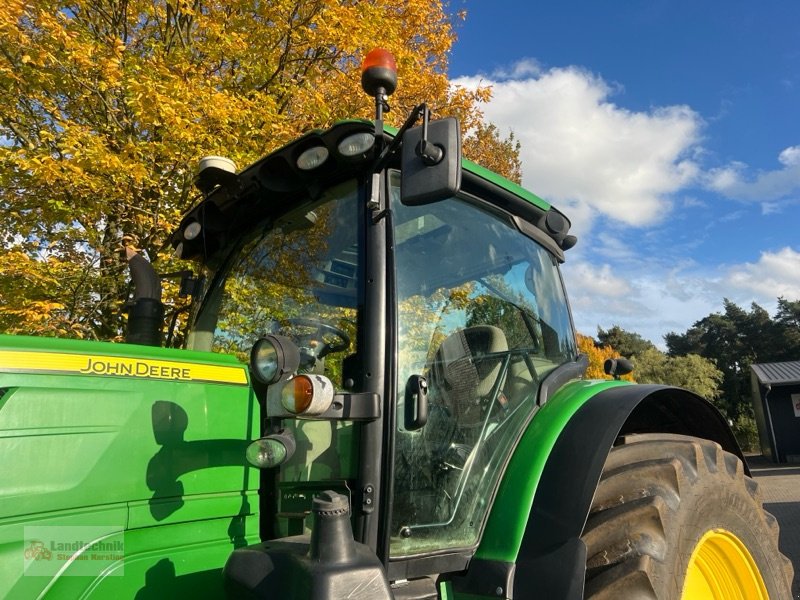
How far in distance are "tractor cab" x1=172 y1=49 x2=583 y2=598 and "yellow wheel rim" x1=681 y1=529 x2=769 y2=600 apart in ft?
2.94

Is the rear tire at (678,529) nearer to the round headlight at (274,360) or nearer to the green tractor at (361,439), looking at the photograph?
the green tractor at (361,439)

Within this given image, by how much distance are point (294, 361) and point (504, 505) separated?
2.99 feet

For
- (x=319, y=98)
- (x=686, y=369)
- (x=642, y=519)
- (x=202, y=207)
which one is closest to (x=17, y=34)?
(x=319, y=98)

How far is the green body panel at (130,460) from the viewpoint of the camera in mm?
1637

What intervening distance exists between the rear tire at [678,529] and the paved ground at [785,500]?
277 cm

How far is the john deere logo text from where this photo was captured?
6.06 feet

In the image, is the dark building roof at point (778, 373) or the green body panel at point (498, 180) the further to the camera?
the dark building roof at point (778, 373)

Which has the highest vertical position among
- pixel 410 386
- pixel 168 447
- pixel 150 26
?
pixel 150 26

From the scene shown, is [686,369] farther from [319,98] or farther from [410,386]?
[410,386]

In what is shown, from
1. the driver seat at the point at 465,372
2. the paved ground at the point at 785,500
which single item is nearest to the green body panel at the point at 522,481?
the driver seat at the point at 465,372

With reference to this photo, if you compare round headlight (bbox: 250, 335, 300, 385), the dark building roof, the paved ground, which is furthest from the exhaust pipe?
the dark building roof

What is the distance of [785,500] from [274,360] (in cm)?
1090

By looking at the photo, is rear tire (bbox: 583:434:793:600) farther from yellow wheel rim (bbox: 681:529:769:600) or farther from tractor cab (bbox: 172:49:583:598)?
tractor cab (bbox: 172:49:583:598)

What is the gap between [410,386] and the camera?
6.51 feet
